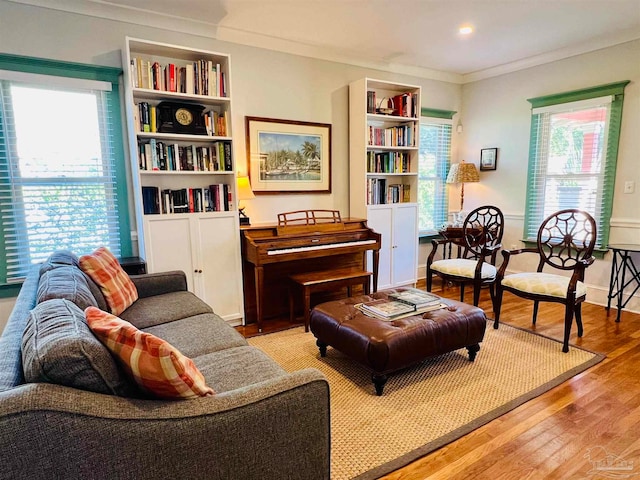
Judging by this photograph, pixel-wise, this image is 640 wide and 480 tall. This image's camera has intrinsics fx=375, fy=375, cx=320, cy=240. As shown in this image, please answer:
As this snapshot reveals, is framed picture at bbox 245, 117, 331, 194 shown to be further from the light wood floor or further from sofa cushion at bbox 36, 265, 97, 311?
the light wood floor

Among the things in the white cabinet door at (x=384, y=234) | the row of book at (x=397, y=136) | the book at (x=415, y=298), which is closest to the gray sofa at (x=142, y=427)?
the book at (x=415, y=298)

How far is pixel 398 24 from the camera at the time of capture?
3.27 m

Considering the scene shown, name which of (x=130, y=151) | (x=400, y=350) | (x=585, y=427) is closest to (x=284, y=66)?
(x=130, y=151)

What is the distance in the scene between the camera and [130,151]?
3051 millimetres

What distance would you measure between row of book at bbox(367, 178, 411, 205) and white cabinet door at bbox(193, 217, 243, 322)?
1623 millimetres

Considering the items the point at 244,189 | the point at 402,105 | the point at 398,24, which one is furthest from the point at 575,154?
the point at 244,189

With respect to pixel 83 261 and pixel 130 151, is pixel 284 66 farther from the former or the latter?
pixel 83 261

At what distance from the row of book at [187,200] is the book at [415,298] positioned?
5.20ft

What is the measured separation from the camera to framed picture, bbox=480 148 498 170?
15.3ft

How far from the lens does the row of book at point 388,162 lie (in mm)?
4109

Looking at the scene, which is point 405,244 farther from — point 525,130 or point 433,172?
point 525,130

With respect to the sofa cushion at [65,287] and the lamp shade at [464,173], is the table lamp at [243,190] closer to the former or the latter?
the sofa cushion at [65,287]

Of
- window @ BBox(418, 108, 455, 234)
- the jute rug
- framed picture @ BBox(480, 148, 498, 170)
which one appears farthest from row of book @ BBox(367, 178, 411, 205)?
the jute rug

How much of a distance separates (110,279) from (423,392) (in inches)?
79.5
